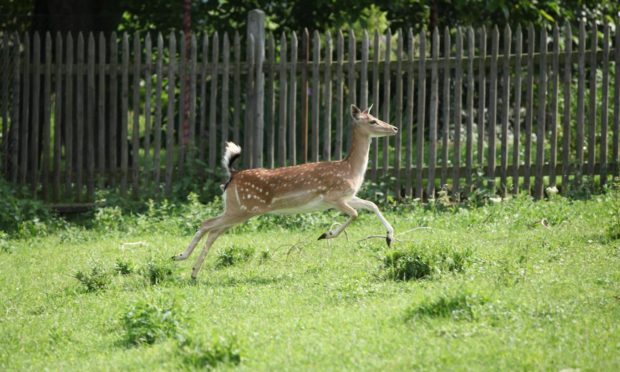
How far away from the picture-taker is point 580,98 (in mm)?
12930

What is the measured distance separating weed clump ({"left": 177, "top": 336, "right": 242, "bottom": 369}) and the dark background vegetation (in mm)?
9578

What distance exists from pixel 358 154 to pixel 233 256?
69.2 inches

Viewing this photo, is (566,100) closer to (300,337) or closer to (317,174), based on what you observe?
(317,174)

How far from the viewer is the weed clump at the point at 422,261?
8.77 meters

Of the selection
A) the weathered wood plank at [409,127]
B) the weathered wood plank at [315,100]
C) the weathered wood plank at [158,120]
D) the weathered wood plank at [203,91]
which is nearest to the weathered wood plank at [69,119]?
the weathered wood plank at [158,120]

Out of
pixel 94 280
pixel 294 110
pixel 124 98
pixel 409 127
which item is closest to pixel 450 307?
pixel 94 280

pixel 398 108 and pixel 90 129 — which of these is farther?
pixel 90 129

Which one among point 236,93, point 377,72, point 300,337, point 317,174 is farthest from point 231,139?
point 300,337

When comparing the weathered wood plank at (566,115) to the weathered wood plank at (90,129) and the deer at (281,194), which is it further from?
the weathered wood plank at (90,129)

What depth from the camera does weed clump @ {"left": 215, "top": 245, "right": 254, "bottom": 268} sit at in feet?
33.8

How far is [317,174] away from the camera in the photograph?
412 inches

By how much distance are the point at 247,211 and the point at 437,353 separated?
4035 mm

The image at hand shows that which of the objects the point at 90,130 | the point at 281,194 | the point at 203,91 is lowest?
the point at 281,194

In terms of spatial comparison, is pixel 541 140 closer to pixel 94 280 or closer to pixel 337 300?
pixel 337 300
